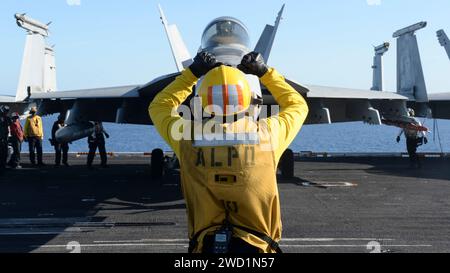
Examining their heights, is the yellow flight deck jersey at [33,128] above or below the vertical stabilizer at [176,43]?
below

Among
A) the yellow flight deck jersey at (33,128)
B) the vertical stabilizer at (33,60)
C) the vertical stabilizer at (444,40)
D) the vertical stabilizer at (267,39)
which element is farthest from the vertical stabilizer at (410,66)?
the vertical stabilizer at (33,60)

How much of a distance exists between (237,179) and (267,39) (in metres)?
10.2

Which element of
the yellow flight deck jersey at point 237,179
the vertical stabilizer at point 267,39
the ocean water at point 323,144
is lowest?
the ocean water at point 323,144

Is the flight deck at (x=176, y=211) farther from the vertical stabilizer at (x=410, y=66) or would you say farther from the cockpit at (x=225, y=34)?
the vertical stabilizer at (x=410, y=66)

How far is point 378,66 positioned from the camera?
3594 centimetres

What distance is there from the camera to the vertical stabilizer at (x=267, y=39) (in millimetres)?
12422

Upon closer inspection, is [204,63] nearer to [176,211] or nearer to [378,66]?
[176,211]

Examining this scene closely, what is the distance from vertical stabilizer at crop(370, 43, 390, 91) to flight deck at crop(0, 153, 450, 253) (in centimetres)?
1979

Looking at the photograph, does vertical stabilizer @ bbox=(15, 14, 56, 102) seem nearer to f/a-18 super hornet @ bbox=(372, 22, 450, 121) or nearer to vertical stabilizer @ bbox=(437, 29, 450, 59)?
f/a-18 super hornet @ bbox=(372, 22, 450, 121)

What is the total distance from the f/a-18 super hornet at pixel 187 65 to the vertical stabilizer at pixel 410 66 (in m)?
4.71

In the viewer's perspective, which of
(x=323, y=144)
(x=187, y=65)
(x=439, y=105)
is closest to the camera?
(x=187, y=65)

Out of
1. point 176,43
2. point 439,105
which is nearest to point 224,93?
point 176,43

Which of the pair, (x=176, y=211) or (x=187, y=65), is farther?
(x=187, y=65)
